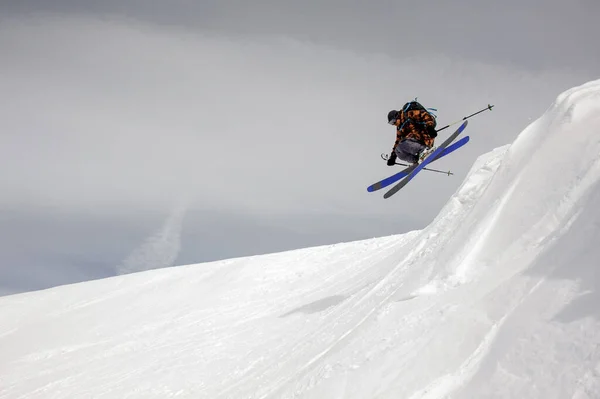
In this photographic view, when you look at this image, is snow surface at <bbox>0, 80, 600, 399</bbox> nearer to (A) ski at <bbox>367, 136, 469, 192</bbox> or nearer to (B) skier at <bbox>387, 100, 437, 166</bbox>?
(B) skier at <bbox>387, 100, 437, 166</bbox>

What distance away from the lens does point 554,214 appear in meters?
7.24

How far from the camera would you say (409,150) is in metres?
14.7

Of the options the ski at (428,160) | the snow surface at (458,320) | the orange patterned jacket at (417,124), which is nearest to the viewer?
the snow surface at (458,320)

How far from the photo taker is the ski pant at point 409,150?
47.8ft

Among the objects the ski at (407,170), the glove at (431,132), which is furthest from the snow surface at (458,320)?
the ski at (407,170)

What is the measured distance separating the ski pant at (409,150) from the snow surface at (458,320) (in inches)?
89.6

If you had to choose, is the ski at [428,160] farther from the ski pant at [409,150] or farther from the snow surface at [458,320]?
the snow surface at [458,320]

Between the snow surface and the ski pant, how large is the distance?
228 cm

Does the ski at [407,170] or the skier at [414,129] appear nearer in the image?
the skier at [414,129]

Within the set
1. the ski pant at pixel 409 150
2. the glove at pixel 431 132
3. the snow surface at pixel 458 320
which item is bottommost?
the snow surface at pixel 458 320

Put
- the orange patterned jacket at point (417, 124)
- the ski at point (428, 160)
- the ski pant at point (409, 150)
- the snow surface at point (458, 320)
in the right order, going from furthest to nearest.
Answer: the ski at point (428, 160)
the ski pant at point (409, 150)
the orange patterned jacket at point (417, 124)
the snow surface at point (458, 320)

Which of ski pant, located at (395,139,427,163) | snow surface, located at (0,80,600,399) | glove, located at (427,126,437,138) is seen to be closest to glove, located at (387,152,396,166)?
ski pant, located at (395,139,427,163)

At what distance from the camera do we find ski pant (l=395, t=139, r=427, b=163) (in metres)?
14.6

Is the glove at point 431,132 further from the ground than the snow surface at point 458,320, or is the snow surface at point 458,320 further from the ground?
the glove at point 431,132
